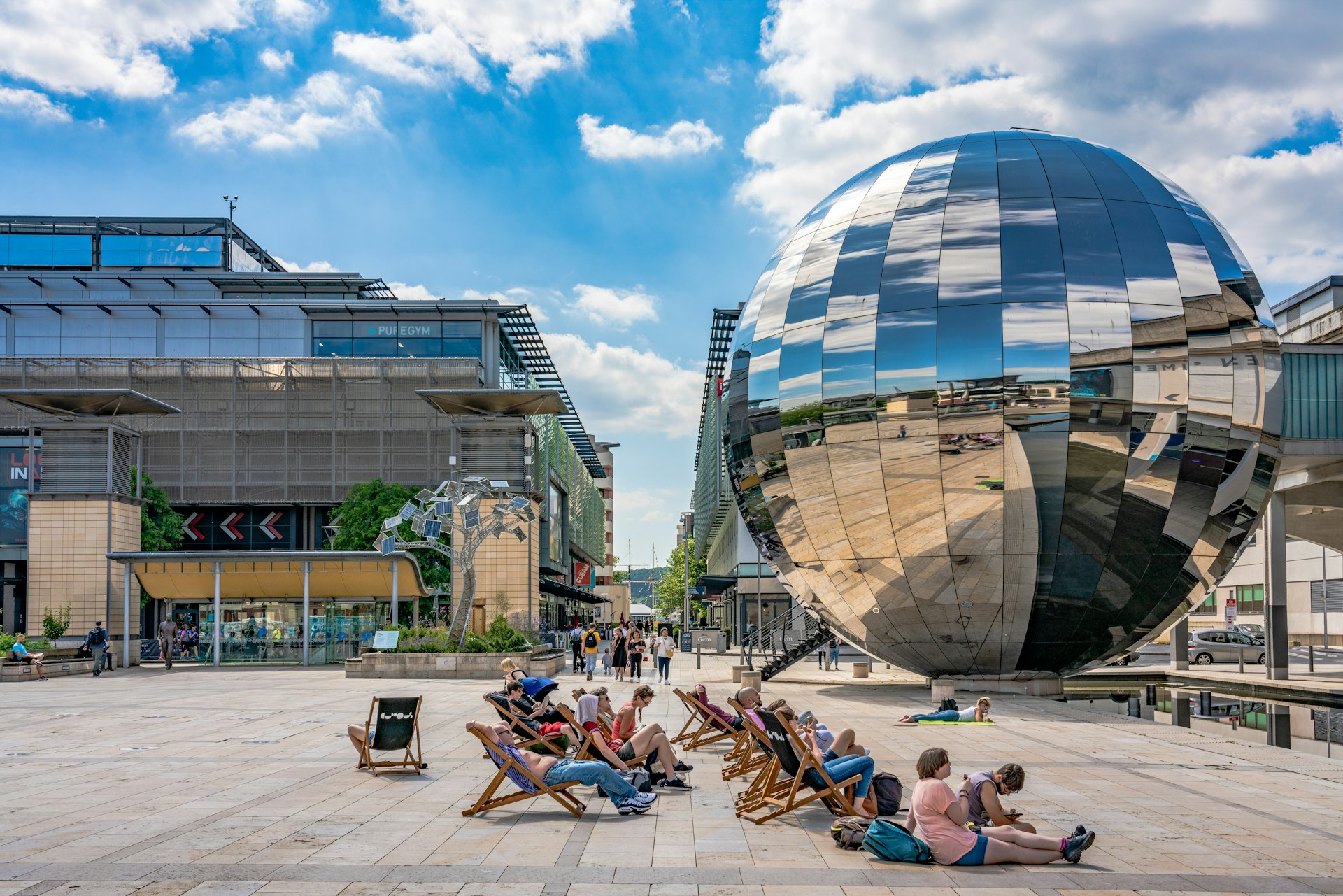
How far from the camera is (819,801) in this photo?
1091 centimetres

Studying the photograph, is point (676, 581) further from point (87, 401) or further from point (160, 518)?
point (87, 401)

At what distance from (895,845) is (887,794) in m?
1.68

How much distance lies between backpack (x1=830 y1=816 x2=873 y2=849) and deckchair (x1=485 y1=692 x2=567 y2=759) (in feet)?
10.2

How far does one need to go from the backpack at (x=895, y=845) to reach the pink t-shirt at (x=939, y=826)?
7 cm

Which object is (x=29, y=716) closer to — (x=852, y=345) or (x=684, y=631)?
(x=852, y=345)

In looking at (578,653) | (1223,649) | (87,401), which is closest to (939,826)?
(578,653)

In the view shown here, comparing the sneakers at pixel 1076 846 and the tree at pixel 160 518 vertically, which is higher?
the tree at pixel 160 518

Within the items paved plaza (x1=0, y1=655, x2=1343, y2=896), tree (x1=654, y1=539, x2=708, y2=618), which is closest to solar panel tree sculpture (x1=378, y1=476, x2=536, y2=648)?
paved plaza (x1=0, y1=655, x2=1343, y2=896)

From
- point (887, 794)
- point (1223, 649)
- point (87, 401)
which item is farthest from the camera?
point (1223, 649)

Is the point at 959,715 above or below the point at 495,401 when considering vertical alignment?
below

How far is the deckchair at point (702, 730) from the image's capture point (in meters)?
14.3

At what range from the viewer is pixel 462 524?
32062 millimetres

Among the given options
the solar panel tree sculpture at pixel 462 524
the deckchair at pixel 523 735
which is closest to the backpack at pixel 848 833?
the deckchair at pixel 523 735

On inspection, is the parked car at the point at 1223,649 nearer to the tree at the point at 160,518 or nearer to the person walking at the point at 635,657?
the person walking at the point at 635,657
